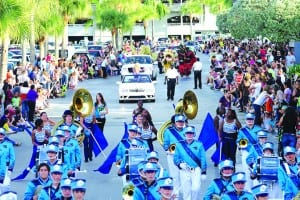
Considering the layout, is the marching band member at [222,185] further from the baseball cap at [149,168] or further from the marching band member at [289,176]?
the marching band member at [289,176]

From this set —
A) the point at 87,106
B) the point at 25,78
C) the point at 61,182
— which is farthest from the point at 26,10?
the point at 61,182

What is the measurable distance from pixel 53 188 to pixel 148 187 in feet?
4.23

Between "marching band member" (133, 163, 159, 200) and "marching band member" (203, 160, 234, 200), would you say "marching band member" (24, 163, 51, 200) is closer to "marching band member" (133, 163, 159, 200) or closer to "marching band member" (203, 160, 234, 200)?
"marching band member" (133, 163, 159, 200)

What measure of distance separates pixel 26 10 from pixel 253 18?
528 inches

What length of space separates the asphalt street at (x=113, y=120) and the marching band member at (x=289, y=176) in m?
4.29

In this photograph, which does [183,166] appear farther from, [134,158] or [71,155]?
[71,155]

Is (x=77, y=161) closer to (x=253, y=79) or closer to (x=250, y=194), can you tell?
(x=250, y=194)

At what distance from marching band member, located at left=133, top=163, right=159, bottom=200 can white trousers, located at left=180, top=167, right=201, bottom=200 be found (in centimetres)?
324

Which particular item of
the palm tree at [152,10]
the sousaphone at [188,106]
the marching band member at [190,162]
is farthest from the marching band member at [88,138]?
the palm tree at [152,10]

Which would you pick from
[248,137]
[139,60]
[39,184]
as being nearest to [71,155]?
[248,137]

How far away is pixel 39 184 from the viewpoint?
12164 millimetres

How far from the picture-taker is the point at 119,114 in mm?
31453

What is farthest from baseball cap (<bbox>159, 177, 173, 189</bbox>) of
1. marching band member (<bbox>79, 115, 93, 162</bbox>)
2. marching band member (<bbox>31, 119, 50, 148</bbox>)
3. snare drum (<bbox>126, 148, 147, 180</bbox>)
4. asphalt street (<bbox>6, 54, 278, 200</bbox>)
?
marching band member (<bbox>79, 115, 93, 162</bbox>)

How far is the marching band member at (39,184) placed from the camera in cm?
1202
